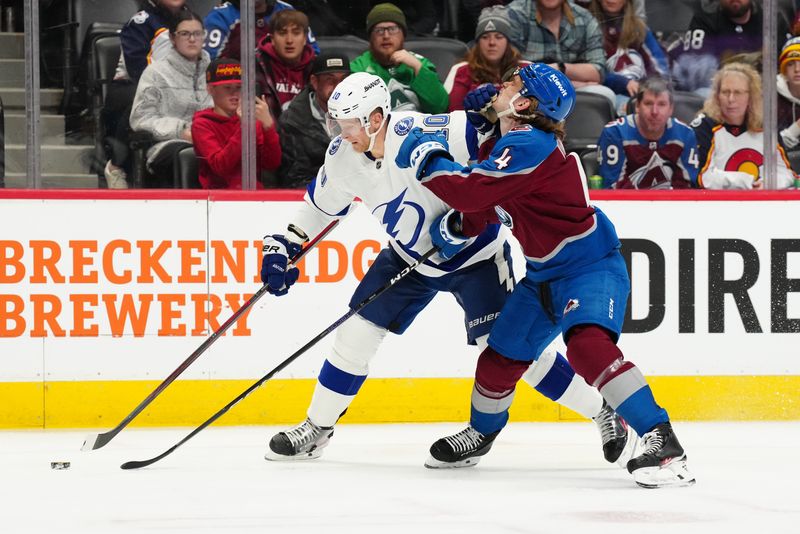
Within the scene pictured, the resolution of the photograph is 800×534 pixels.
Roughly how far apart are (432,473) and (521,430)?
108 centimetres

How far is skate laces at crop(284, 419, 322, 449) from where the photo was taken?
3.98 metres

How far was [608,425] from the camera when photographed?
12.5 feet

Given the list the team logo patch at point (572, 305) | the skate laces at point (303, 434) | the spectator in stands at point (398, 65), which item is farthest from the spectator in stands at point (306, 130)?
the team logo patch at point (572, 305)

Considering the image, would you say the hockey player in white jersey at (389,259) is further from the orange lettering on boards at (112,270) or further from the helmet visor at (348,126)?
the orange lettering on boards at (112,270)

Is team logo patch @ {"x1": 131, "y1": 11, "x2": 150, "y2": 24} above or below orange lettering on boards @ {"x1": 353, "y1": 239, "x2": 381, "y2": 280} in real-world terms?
above

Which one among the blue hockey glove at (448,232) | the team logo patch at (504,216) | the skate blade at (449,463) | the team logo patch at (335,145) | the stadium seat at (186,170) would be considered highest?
the team logo patch at (335,145)

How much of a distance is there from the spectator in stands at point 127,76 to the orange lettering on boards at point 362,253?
0.92 metres

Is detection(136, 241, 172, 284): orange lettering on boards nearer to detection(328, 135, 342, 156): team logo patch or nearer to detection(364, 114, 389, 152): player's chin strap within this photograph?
detection(328, 135, 342, 156): team logo patch

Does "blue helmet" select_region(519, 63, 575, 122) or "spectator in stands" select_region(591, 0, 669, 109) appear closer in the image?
"blue helmet" select_region(519, 63, 575, 122)

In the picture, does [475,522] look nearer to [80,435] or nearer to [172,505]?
[172,505]

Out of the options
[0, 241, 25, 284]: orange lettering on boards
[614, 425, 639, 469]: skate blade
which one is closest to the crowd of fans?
[0, 241, 25, 284]: orange lettering on boards

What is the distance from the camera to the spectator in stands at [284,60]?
4941 millimetres

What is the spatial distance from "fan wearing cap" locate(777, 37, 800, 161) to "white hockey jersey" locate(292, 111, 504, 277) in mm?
1826

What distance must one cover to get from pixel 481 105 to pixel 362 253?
1376 mm
